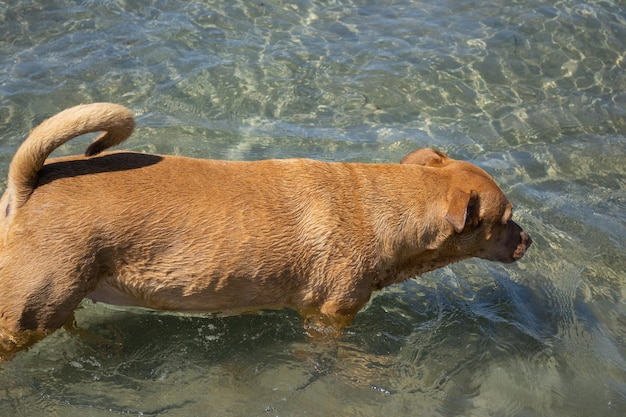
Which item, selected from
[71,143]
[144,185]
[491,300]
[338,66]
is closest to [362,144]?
[338,66]

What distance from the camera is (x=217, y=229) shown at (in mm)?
4738

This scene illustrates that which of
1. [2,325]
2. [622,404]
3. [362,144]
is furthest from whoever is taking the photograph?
[362,144]

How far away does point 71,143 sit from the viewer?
7250 mm

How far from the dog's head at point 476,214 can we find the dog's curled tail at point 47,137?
2.33 meters

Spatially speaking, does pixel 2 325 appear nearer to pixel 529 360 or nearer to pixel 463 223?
pixel 463 223

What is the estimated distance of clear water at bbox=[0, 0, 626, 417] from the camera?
513cm

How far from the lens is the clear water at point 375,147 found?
16.8ft

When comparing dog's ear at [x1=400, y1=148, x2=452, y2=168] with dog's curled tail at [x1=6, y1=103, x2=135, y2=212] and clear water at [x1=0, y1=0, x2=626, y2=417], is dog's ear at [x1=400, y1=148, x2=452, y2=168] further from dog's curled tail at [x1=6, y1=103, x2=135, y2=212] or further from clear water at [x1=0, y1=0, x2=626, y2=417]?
dog's curled tail at [x1=6, y1=103, x2=135, y2=212]

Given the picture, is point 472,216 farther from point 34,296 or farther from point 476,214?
point 34,296

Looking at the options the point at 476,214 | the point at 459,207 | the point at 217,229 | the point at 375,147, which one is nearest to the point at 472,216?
the point at 476,214

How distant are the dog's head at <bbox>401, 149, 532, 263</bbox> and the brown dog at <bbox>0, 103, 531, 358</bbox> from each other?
1 centimetres

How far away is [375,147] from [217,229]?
341 cm

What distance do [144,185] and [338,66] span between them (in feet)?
16.2

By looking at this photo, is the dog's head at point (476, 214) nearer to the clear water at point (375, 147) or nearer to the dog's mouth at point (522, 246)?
the dog's mouth at point (522, 246)
